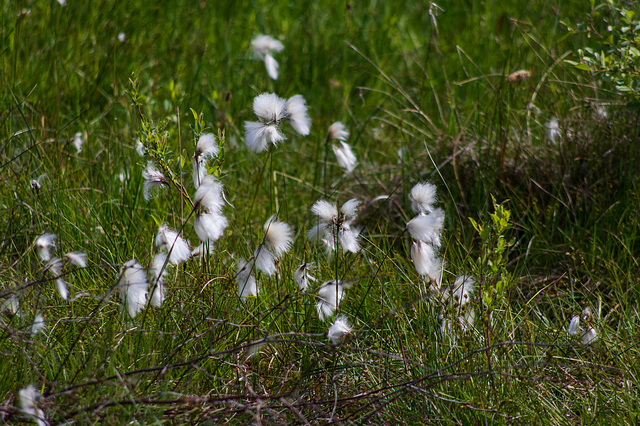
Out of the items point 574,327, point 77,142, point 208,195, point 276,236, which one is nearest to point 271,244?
point 276,236

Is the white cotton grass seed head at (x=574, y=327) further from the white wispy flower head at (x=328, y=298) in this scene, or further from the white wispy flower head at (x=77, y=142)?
the white wispy flower head at (x=77, y=142)

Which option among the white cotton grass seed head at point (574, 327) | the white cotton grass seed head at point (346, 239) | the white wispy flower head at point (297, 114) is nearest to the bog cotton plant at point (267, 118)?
the white wispy flower head at point (297, 114)

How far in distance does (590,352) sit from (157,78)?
2980 mm

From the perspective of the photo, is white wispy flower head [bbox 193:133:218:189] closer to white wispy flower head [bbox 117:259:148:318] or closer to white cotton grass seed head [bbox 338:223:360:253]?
white wispy flower head [bbox 117:259:148:318]

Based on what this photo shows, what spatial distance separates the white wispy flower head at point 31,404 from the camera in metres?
1.42

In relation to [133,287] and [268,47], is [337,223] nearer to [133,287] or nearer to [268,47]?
[133,287]

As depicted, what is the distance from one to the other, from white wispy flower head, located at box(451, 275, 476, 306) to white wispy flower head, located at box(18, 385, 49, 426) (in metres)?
1.24

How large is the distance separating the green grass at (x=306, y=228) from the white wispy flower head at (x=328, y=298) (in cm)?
7

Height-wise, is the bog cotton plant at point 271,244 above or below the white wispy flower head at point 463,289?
above

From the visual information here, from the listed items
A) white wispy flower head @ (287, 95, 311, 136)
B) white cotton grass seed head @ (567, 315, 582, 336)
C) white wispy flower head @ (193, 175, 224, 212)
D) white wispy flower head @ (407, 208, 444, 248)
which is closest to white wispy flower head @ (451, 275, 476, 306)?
white wispy flower head @ (407, 208, 444, 248)

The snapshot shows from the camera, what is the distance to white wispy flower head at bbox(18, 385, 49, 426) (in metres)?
1.42

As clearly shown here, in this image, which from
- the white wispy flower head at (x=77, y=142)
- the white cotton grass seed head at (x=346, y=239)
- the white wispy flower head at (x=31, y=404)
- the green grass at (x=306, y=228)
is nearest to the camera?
the white wispy flower head at (x=31, y=404)

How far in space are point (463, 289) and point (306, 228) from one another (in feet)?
3.10

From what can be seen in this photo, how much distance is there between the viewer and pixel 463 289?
201cm
